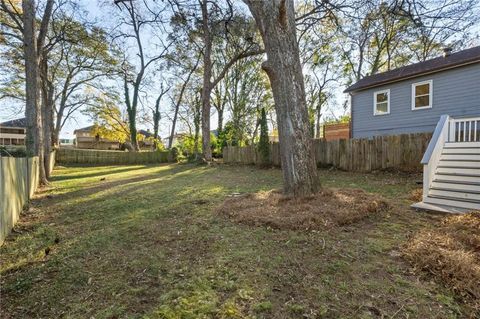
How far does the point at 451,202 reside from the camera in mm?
4605

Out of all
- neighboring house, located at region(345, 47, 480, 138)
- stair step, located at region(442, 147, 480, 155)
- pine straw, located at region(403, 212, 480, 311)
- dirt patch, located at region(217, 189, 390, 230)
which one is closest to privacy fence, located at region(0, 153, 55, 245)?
dirt patch, located at region(217, 189, 390, 230)

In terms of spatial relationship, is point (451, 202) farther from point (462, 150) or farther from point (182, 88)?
point (182, 88)

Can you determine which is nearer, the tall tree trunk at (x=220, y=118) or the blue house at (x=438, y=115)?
the blue house at (x=438, y=115)

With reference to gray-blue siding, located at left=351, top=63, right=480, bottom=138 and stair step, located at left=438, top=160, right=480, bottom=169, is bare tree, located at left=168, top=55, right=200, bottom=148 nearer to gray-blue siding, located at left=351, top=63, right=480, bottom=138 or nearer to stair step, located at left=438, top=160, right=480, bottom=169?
gray-blue siding, located at left=351, top=63, right=480, bottom=138

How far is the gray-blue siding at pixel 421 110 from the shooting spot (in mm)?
9516

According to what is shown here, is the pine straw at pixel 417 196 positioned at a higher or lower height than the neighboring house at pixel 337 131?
lower

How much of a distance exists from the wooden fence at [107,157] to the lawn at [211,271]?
1678 centimetres

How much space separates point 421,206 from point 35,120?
9.62 meters

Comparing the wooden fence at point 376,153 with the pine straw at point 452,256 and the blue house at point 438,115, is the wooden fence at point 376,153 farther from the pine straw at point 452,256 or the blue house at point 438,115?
the pine straw at point 452,256

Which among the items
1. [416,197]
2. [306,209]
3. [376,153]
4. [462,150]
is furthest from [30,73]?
[462,150]

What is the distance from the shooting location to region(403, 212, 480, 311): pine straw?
84.0 inches

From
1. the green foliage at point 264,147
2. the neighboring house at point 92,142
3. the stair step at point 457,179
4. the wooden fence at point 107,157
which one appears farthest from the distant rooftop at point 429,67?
the neighboring house at point 92,142

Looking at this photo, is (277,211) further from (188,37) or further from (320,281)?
(188,37)

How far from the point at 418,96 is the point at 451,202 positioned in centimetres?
810
